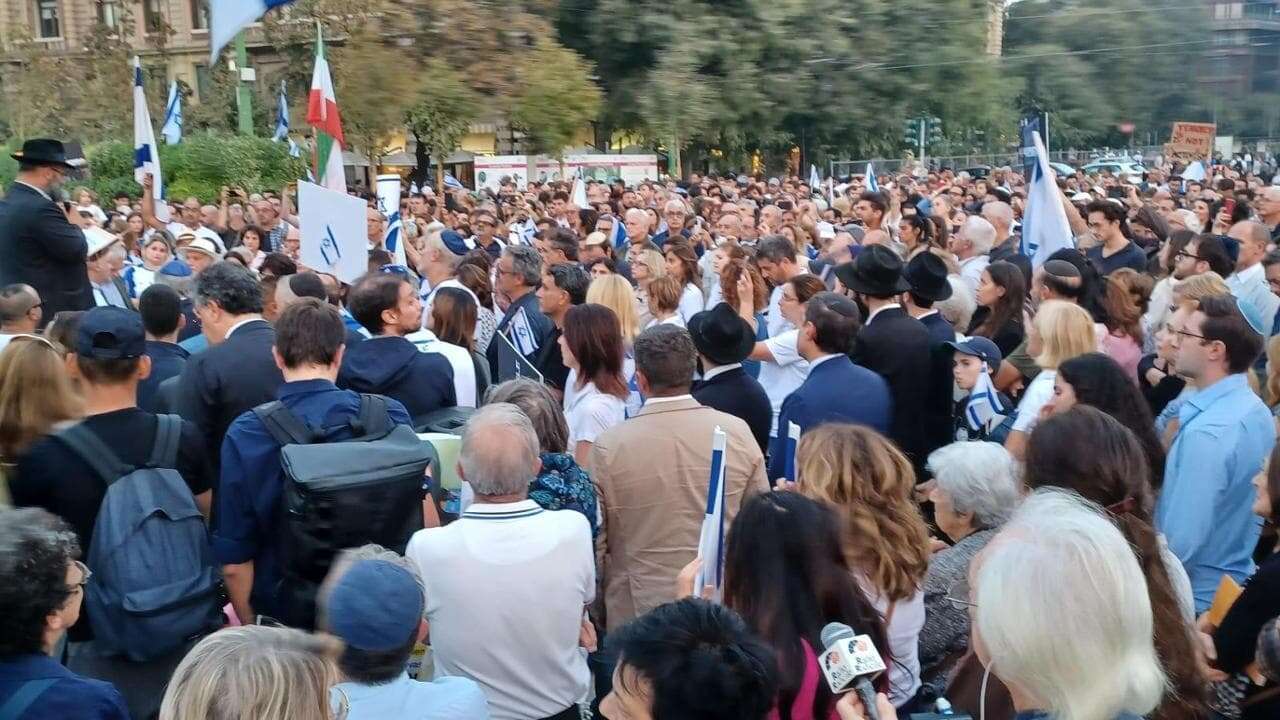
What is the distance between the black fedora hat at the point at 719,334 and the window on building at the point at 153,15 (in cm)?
3261

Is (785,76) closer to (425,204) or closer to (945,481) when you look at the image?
(945,481)

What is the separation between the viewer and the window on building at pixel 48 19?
5047 cm

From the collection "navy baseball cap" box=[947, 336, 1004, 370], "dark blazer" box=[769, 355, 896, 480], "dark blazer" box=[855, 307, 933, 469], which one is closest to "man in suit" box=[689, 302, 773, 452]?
"dark blazer" box=[769, 355, 896, 480]

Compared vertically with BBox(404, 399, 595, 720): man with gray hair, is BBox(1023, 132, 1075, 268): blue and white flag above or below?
above

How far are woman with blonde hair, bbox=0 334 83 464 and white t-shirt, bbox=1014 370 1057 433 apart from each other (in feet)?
12.3

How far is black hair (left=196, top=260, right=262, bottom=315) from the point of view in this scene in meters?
Result: 5.00

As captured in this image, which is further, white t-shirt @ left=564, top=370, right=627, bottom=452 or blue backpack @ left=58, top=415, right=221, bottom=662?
white t-shirt @ left=564, top=370, right=627, bottom=452

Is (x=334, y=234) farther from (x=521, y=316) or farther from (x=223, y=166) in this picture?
(x=223, y=166)

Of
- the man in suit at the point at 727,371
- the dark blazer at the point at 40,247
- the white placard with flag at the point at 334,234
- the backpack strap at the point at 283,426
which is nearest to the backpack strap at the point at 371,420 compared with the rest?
the backpack strap at the point at 283,426

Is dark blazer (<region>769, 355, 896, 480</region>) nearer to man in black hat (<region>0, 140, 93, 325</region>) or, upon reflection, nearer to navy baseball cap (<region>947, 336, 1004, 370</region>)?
navy baseball cap (<region>947, 336, 1004, 370</region>)

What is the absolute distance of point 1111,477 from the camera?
351 cm

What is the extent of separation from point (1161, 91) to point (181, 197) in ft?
67.4

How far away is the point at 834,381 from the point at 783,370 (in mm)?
1226

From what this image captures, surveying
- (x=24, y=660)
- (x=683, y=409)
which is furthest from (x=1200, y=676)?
(x=24, y=660)
